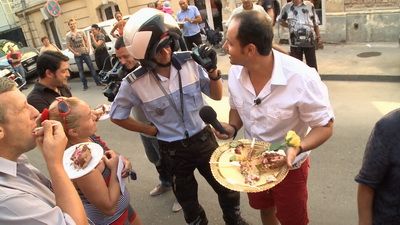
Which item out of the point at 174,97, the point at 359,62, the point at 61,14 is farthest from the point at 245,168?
the point at 61,14

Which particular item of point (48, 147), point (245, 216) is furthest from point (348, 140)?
point (48, 147)

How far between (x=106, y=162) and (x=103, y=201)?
27cm

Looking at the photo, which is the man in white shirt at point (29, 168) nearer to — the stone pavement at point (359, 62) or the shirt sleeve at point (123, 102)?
the shirt sleeve at point (123, 102)

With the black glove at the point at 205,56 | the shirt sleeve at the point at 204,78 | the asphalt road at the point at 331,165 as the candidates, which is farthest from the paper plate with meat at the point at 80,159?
the asphalt road at the point at 331,165

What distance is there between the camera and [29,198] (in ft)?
5.49

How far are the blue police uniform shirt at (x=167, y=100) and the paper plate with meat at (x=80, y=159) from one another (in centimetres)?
88

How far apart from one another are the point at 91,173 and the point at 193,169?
129cm

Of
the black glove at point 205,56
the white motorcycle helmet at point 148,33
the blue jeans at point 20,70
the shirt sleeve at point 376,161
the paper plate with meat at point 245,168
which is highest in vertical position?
the white motorcycle helmet at point 148,33

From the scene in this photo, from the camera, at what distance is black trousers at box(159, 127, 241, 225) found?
3.29m

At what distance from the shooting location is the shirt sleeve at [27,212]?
61.5 inches

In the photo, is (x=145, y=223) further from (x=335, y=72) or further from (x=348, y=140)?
(x=335, y=72)

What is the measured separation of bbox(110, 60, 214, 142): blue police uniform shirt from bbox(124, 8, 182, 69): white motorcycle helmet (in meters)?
0.32

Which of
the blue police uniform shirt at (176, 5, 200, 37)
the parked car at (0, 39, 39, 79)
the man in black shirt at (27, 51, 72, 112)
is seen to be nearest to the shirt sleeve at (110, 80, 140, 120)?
the man in black shirt at (27, 51, 72, 112)

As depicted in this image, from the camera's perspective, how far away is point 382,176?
183 cm
